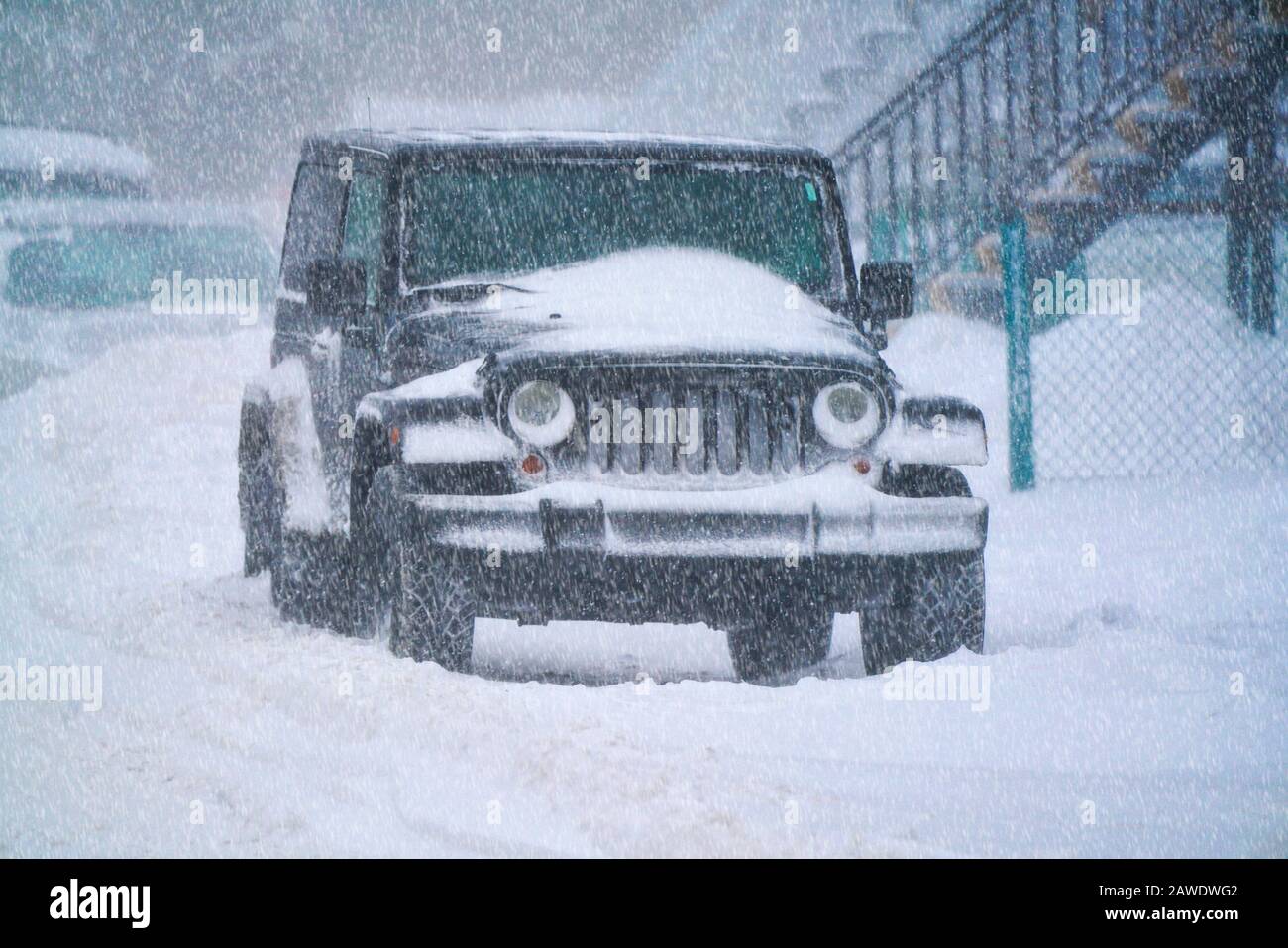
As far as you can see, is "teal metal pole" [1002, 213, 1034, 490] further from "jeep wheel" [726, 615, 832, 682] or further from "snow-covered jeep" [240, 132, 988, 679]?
"jeep wheel" [726, 615, 832, 682]

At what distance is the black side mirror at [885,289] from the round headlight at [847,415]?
44.9 inches

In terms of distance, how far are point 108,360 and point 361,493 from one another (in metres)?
12.1

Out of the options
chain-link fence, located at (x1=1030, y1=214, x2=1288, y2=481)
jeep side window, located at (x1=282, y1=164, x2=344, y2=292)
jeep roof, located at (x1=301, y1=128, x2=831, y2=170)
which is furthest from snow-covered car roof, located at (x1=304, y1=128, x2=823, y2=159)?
chain-link fence, located at (x1=1030, y1=214, x2=1288, y2=481)

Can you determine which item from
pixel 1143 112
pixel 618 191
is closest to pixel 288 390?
pixel 618 191

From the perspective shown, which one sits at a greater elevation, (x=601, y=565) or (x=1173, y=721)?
(x=601, y=565)

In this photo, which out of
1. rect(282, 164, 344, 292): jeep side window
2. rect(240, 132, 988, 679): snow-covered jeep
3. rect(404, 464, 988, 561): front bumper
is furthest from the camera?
rect(282, 164, 344, 292): jeep side window

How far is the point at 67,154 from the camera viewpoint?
641 inches

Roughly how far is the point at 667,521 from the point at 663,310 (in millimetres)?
994

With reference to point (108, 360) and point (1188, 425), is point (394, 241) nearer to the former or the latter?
point (1188, 425)

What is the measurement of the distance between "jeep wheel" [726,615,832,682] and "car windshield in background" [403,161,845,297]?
1.33 m

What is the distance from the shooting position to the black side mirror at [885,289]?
688 cm

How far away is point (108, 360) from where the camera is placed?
17453 millimetres

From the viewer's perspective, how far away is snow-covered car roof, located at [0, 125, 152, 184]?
52.6ft

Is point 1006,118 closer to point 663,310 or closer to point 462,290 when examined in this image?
point 462,290
